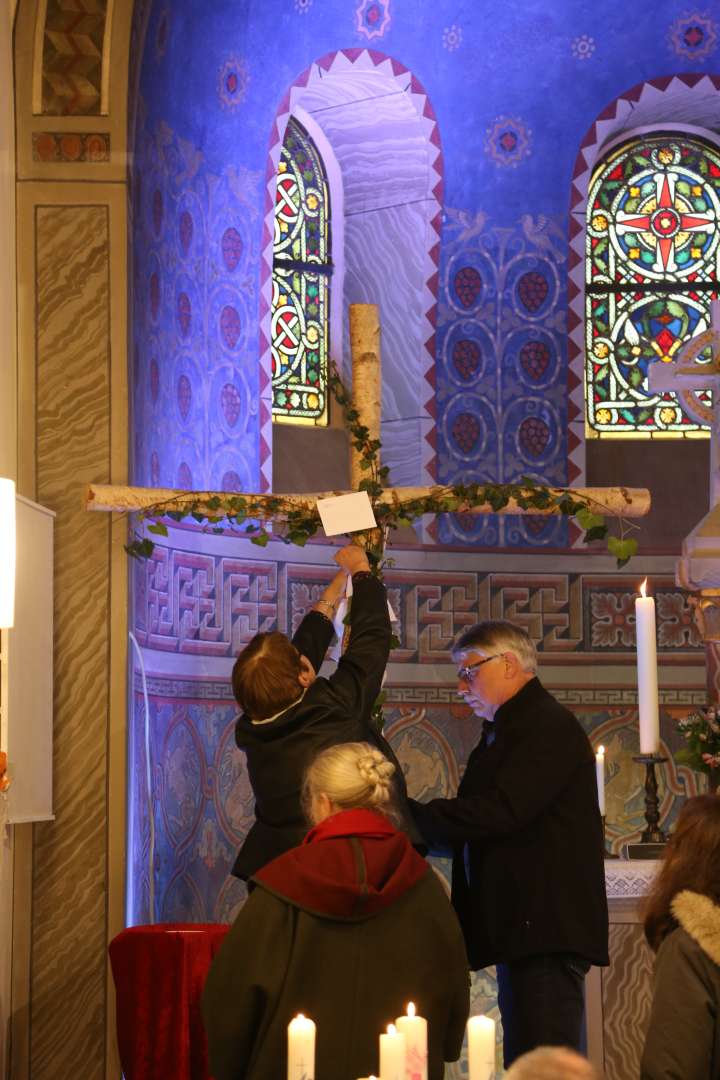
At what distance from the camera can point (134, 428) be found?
256 inches

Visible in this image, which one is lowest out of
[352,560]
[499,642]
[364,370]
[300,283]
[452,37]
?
[499,642]

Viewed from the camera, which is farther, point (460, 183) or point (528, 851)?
point (460, 183)

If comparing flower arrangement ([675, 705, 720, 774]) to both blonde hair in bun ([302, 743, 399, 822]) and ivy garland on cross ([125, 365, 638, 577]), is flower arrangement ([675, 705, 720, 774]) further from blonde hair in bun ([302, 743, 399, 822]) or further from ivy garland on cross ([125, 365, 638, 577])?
blonde hair in bun ([302, 743, 399, 822])

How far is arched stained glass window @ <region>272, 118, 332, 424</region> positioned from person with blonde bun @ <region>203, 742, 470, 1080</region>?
5.59m

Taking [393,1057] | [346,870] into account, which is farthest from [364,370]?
[393,1057]

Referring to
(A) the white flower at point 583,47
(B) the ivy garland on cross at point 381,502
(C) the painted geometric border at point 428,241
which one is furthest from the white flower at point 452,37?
(B) the ivy garland on cross at point 381,502

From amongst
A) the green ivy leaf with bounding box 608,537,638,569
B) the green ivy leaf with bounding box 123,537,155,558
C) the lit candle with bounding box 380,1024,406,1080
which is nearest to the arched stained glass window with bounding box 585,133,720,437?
the green ivy leaf with bounding box 608,537,638,569

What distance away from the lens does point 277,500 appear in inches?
215

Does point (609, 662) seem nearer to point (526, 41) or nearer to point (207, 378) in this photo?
point (207, 378)

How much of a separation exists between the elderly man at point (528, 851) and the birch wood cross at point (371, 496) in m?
0.83

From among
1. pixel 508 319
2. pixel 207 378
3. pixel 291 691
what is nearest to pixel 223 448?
pixel 207 378

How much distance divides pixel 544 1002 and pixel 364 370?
2.22m

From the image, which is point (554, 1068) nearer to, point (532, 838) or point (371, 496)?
point (532, 838)

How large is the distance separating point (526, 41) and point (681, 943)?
22.4 ft
